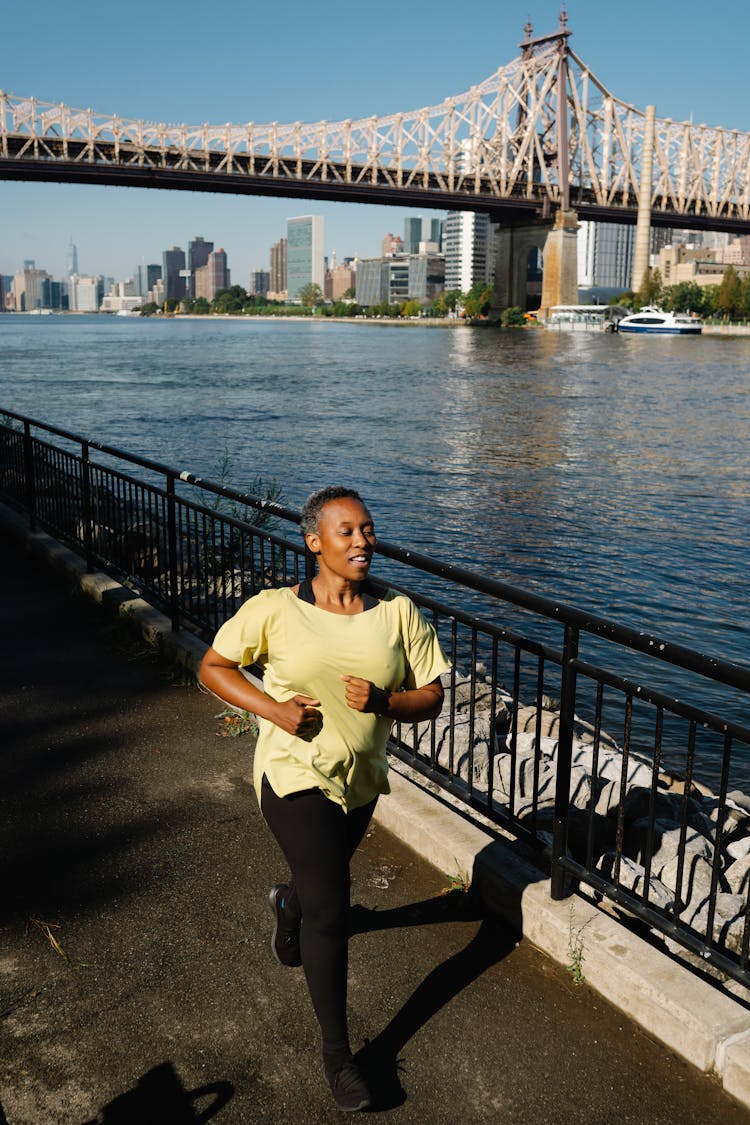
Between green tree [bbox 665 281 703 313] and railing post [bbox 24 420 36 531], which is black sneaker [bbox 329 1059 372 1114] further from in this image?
green tree [bbox 665 281 703 313]

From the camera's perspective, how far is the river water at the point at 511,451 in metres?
16.0

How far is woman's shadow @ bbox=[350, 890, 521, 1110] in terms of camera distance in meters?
3.20

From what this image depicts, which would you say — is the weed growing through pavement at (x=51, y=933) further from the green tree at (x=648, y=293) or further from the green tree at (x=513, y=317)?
the green tree at (x=648, y=293)

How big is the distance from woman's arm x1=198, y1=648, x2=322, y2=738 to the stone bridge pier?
11092 centimetres

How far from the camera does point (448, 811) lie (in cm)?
457

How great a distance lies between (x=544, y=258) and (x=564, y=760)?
11608 centimetres

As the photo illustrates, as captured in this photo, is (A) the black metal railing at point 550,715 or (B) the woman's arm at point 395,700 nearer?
(B) the woman's arm at point 395,700

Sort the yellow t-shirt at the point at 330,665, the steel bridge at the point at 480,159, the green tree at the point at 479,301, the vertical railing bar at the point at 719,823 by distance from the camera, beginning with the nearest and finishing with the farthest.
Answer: the yellow t-shirt at the point at 330,665, the vertical railing bar at the point at 719,823, the steel bridge at the point at 480,159, the green tree at the point at 479,301

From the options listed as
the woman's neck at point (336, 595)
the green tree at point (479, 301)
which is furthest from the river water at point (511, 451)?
the green tree at point (479, 301)

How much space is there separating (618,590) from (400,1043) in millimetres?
12147

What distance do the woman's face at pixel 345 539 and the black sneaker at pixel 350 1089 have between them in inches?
52.1

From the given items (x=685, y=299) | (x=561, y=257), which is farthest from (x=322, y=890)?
(x=685, y=299)

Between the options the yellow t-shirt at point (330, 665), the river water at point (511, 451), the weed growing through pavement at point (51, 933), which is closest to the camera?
the yellow t-shirt at point (330, 665)

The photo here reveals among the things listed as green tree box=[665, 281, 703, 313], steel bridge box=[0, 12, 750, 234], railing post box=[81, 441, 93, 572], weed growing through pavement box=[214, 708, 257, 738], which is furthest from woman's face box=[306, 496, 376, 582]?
green tree box=[665, 281, 703, 313]
